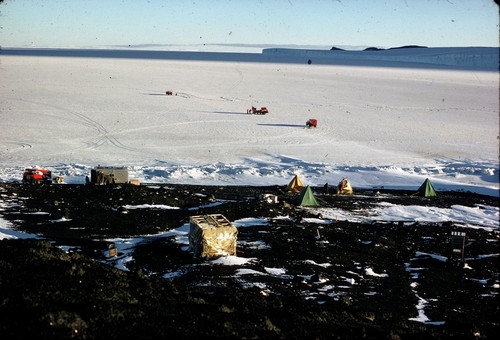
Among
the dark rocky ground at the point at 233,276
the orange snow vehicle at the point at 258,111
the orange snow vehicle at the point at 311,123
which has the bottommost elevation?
the dark rocky ground at the point at 233,276

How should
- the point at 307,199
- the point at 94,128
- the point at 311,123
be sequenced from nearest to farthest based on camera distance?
the point at 307,199 → the point at 94,128 → the point at 311,123

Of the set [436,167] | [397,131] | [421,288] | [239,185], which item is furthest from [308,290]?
[397,131]

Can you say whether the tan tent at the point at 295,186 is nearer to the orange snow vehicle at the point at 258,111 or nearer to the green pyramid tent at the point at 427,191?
the green pyramid tent at the point at 427,191

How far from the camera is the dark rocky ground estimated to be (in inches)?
344

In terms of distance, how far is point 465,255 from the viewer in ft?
50.6

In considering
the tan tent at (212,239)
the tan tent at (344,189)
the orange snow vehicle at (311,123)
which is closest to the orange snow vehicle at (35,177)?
the tan tent at (212,239)

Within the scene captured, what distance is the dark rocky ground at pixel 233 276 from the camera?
8742mm

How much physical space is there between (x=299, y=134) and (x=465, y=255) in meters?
22.5

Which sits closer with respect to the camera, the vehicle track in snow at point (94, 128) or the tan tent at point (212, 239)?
the tan tent at point (212, 239)

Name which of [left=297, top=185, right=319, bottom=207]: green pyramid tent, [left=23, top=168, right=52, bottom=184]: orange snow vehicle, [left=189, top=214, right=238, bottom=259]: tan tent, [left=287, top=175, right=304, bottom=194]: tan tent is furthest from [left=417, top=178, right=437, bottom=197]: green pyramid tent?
[left=23, top=168, right=52, bottom=184]: orange snow vehicle

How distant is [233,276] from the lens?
12820 millimetres

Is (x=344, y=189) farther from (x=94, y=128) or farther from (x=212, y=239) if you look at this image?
(x=94, y=128)

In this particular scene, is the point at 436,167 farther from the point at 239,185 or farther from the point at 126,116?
the point at 126,116

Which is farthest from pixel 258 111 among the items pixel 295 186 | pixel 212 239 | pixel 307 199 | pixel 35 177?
pixel 212 239
